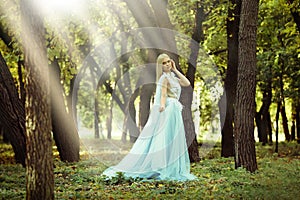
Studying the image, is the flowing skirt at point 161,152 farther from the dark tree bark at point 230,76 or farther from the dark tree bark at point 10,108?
the dark tree bark at point 230,76

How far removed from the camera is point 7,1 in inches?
548

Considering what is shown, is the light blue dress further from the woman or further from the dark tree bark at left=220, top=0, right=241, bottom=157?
the dark tree bark at left=220, top=0, right=241, bottom=157

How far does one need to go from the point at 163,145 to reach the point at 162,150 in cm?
12

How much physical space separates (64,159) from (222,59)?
38.6 feet

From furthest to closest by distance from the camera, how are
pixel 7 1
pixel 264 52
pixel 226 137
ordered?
pixel 264 52 < pixel 226 137 < pixel 7 1

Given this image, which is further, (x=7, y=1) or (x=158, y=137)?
(x=7, y=1)

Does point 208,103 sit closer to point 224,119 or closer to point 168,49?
A: point 224,119

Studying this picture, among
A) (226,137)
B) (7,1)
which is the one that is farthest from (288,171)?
(7,1)

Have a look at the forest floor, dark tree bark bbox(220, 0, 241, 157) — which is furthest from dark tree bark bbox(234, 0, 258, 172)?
dark tree bark bbox(220, 0, 241, 157)

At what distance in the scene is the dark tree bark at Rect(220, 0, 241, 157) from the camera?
15109 millimetres

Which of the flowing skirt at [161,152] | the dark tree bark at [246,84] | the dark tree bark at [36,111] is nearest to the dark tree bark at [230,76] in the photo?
the dark tree bark at [246,84]

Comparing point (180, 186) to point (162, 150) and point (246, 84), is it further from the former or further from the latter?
point (246, 84)

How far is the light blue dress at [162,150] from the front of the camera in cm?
1091

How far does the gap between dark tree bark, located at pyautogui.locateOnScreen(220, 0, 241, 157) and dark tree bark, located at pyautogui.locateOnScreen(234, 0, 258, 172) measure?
149 inches
